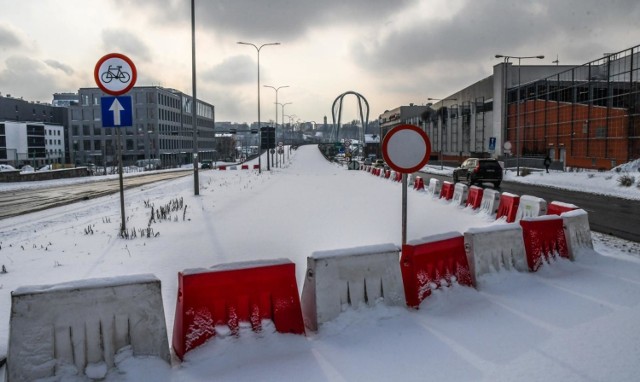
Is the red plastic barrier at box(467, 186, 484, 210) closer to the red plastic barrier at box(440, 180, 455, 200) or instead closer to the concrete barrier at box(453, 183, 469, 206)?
the concrete barrier at box(453, 183, 469, 206)

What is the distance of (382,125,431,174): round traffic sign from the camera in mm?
6699

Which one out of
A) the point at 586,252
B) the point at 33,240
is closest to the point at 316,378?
the point at 586,252

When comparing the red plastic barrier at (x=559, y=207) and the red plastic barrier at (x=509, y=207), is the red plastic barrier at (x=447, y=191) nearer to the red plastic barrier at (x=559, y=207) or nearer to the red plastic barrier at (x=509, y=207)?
the red plastic barrier at (x=509, y=207)

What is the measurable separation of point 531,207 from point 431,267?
6474 millimetres

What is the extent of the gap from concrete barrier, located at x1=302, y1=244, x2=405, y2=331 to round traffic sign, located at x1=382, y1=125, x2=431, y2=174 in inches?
67.3

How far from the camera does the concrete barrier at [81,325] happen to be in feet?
12.0

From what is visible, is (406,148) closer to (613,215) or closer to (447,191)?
(613,215)

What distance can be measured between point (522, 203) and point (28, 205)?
690 inches

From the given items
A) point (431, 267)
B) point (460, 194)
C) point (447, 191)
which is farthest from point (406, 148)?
point (447, 191)

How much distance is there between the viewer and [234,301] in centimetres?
452

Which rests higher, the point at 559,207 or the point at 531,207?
the point at 559,207

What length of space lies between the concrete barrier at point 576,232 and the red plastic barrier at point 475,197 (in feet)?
23.3

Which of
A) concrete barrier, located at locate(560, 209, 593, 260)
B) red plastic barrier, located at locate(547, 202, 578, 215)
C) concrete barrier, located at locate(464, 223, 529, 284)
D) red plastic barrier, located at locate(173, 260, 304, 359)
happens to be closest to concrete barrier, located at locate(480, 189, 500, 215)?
red plastic barrier, located at locate(547, 202, 578, 215)

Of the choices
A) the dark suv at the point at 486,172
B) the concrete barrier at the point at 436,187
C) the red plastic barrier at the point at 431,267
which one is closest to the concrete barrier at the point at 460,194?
the concrete barrier at the point at 436,187
